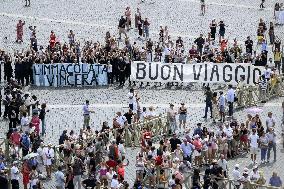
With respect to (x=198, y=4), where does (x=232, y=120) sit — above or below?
below

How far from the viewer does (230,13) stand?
229 ft

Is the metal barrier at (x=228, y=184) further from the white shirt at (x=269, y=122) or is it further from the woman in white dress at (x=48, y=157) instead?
the white shirt at (x=269, y=122)

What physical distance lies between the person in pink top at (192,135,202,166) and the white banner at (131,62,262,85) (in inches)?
443

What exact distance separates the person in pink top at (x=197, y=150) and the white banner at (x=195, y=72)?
11262mm

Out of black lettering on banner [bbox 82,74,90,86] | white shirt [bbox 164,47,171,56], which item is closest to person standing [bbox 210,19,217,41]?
white shirt [bbox 164,47,171,56]

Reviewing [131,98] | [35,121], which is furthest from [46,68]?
[35,121]

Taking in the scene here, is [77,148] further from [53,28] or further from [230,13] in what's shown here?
[230,13]

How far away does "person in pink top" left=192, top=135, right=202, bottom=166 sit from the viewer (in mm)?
43781

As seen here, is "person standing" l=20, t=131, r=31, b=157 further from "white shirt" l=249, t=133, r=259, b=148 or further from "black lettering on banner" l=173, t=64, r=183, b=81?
"black lettering on banner" l=173, t=64, r=183, b=81

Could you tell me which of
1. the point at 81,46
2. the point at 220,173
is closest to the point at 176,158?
the point at 220,173

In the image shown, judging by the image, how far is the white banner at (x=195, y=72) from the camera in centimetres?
5469

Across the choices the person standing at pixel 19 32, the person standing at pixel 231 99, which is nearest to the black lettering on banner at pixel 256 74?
the person standing at pixel 231 99

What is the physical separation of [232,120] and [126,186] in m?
10.6

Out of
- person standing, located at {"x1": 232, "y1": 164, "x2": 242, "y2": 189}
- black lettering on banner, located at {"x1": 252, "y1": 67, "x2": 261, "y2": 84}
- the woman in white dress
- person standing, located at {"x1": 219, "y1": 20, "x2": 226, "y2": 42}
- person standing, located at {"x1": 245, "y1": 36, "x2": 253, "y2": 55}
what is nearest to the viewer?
person standing, located at {"x1": 232, "y1": 164, "x2": 242, "y2": 189}
